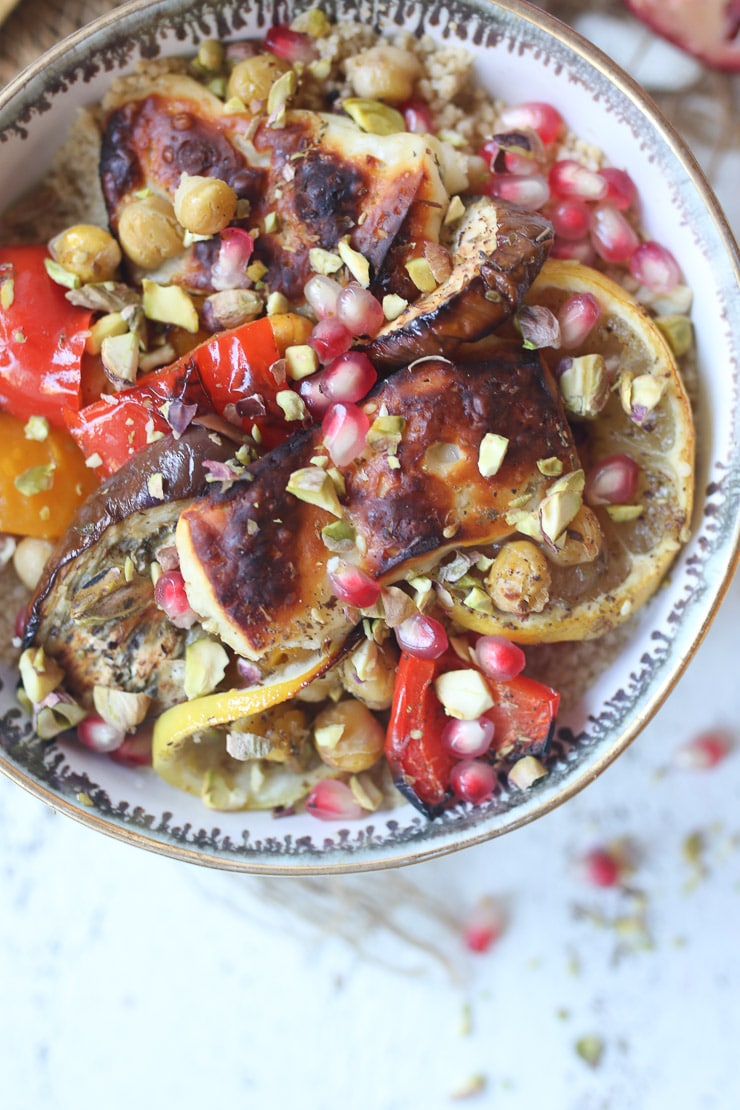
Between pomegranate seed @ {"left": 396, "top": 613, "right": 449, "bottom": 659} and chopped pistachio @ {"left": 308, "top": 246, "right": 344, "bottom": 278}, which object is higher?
chopped pistachio @ {"left": 308, "top": 246, "right": 344, "bottom": 278}

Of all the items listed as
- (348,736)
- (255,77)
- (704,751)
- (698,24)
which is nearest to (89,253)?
(255,77)

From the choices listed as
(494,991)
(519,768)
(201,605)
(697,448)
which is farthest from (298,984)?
(697,448)

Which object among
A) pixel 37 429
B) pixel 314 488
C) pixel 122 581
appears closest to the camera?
pixel 314 488

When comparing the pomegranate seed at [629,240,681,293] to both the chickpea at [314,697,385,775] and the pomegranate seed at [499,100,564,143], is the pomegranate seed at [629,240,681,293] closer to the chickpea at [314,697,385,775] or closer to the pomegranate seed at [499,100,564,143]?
the pomegranate seed at [499,100,564,143]

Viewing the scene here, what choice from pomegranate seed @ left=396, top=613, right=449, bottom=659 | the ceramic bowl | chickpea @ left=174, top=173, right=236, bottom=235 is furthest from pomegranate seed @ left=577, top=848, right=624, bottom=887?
chickpea @ left=174, top=173, right=236, bottom=235

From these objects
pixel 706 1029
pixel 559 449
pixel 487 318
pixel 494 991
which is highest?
pixel 487 318

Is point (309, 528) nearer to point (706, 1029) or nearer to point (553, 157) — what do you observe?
point (553, 157)

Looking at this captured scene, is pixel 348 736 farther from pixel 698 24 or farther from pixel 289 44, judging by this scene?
pixel 698 24
